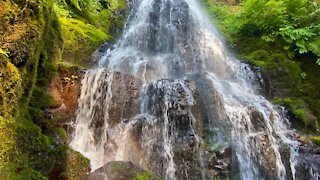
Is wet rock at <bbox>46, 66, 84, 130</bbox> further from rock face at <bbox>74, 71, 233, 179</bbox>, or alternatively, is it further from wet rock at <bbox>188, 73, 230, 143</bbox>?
wet rock at <bbox>188, 73, 230, 143</bbox>

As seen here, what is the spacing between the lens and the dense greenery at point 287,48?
32.5ft

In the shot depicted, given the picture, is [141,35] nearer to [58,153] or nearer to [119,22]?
[119,22]

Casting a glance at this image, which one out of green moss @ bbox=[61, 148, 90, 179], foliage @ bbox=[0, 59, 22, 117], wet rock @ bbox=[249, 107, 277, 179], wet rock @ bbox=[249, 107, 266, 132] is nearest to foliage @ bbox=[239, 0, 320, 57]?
wet rock @ bbox=[249, 107, 266, 132]

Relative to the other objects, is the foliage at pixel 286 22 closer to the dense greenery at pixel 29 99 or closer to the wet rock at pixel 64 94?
the wet rock at pixel 64 94

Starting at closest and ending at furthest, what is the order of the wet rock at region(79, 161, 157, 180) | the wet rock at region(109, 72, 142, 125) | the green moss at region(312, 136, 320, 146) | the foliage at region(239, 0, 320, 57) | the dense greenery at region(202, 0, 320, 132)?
1. the wet rock at region(79, 161, 157, 180)
2. the wet rock at region(109, 72, 142, 125)
3. the green moss at region(312, 136, 320, 146)
4. the dense greenery at region(202, 0, 320, 132)
5. the foliage at region(239, 0, 320, 57)

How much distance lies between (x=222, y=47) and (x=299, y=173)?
615 cm

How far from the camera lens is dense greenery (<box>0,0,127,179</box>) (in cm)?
466

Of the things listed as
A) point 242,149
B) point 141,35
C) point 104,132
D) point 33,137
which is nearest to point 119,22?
point 141,35

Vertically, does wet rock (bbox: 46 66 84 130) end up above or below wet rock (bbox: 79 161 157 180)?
above

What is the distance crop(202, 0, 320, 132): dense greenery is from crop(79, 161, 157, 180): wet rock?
5.60 meters

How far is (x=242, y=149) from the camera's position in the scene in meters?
7.22

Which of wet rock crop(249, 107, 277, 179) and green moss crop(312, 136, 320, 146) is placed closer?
wet rock crop(249, 107, 277, 179)

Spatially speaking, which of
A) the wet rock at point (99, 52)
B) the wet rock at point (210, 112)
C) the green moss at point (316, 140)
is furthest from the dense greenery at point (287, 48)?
the wet rock at point (99, 52)

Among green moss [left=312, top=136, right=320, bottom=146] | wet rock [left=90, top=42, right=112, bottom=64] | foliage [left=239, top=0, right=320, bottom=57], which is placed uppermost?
foliage [left=239, top=0, right=320, bottom=57]
